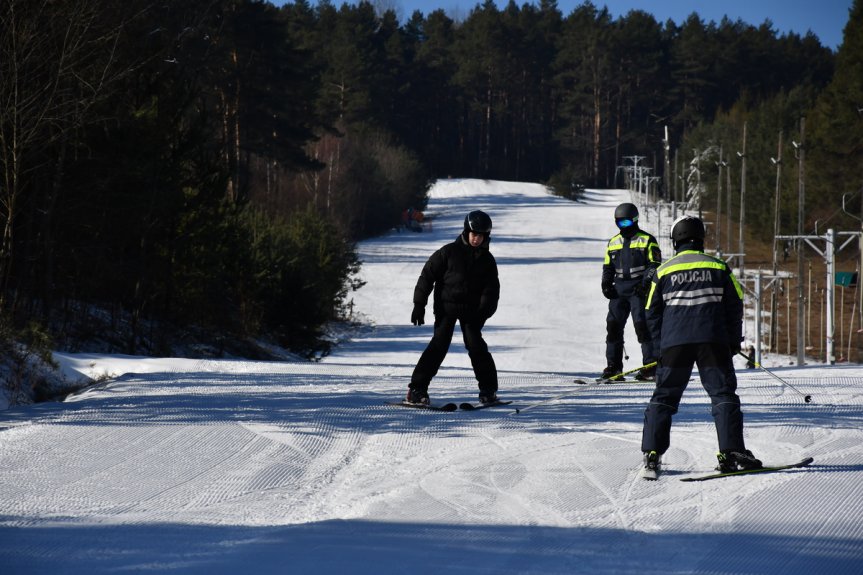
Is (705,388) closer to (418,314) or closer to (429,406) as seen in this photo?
(418,314)

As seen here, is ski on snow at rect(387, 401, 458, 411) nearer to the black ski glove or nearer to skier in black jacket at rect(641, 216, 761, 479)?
the black ski glove

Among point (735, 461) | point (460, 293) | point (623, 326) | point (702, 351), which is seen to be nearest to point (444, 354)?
point (460, 293)

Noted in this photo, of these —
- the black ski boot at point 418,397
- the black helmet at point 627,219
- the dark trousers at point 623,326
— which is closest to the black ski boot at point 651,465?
the black ski boot at point 418,397

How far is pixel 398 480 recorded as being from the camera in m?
6.80

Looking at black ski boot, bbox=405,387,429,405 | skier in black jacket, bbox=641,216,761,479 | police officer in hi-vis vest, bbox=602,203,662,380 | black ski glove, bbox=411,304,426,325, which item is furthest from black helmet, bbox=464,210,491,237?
police officer in hi-vis vest, bbox=602,203,662,380

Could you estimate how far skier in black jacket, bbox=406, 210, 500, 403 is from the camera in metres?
9.37

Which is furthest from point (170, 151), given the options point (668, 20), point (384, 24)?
point (668, 20)

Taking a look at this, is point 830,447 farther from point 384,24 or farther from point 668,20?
point 668,20

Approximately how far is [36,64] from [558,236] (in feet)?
193

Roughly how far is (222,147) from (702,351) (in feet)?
57.1

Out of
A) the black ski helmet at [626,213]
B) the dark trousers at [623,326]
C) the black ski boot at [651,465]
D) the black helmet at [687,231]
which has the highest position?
the black ski helmet at [626,213]

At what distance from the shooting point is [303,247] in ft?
111

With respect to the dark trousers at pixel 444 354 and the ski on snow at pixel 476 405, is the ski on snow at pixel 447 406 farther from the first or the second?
the dark trousers at pixel 444 354

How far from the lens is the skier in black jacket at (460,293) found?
9367 mm
